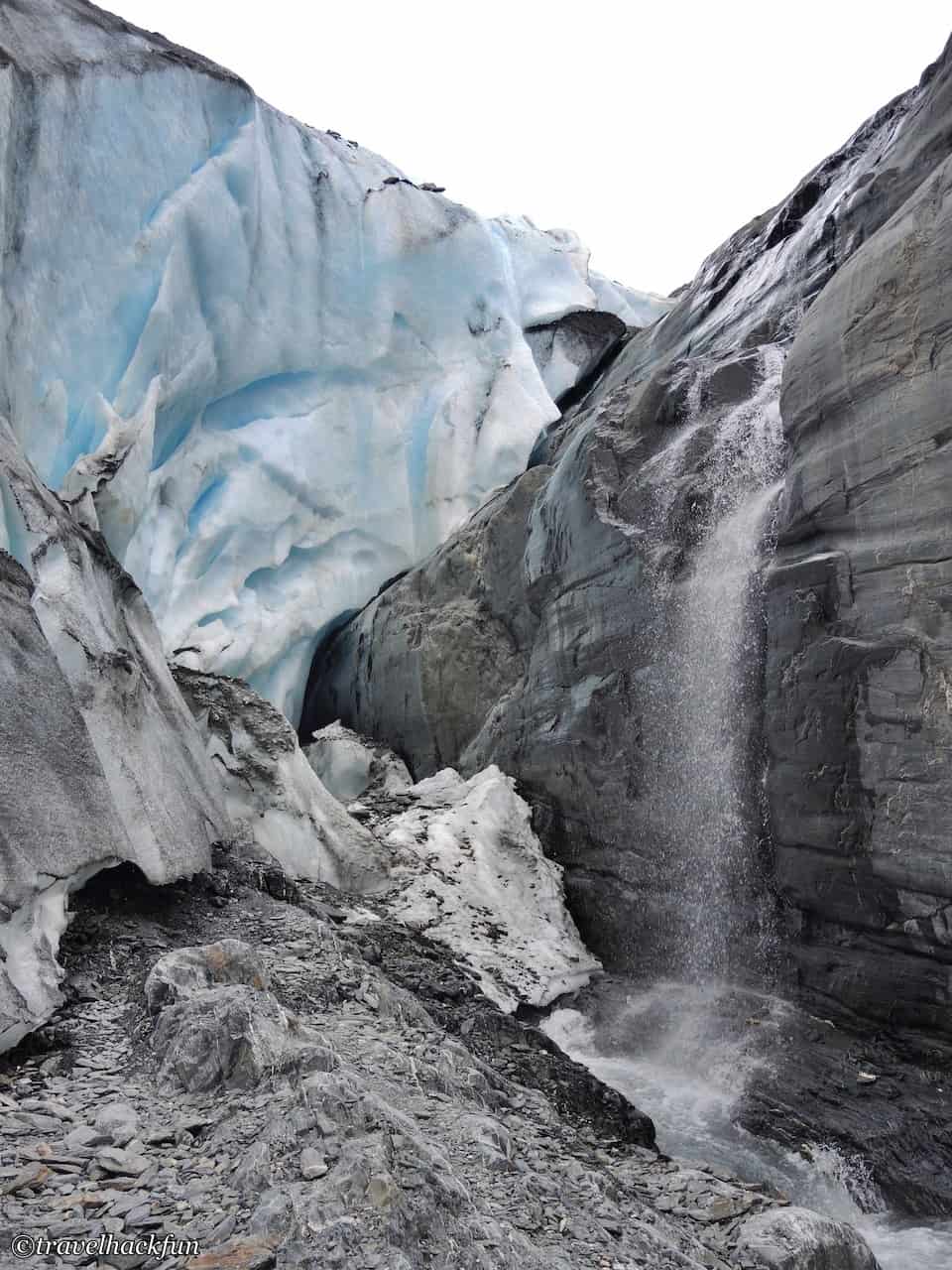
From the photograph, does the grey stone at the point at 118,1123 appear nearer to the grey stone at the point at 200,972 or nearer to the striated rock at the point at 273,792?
the grey stone at the point at 200,972

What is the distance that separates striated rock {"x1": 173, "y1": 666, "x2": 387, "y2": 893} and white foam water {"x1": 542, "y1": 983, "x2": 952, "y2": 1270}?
224cm

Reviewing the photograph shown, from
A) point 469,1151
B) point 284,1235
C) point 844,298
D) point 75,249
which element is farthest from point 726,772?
point 75,249

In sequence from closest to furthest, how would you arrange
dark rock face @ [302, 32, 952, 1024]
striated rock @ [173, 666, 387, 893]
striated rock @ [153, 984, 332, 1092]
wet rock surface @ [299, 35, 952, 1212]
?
striated rock @ [153, 984, 332, 1092], wet rock surface @ [299, 35, 952, 1212], dark rock face @ [302, 32, 952, 1024], striated rock @ [173, 666, 387, 893]

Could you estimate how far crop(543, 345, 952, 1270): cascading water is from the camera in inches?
215

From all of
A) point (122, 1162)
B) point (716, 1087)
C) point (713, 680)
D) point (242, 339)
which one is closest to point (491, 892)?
point (713, 680)

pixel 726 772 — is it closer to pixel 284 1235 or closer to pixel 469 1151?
pixel 469 1151

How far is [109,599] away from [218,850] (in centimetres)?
196

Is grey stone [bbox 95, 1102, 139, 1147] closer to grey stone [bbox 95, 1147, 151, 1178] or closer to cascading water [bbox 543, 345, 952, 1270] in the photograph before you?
grey stone [bbox 95, 1147, 151, 1178]

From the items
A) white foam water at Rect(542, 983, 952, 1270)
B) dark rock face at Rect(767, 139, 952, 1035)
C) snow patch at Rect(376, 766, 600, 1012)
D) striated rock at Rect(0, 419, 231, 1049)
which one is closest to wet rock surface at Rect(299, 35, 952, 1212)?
dark rock face at Rect(767, 139, 952, 1035)

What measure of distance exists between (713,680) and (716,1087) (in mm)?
3343

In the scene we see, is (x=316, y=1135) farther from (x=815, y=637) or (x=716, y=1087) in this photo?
(x=815, y=637)

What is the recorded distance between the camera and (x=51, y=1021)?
140 inches

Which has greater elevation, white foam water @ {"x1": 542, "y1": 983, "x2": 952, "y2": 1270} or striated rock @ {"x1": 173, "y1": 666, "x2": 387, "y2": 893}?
striated rock @ {"x1": 173, "y1": 666, "x2": 387, "y2": 893}

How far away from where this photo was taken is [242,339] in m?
13.5
